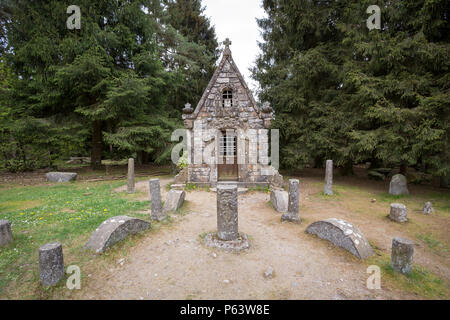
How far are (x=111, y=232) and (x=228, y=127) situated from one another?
721cm

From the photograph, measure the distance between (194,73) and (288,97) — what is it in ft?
32.2

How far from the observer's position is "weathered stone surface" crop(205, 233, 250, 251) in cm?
441

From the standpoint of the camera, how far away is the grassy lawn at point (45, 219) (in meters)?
3.35

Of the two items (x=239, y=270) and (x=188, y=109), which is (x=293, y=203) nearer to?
(x=239, y=270)

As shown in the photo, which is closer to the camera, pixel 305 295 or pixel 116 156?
pixel 305 295

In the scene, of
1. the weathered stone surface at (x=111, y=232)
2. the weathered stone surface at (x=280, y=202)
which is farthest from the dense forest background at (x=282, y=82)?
the weathered stone surface at (x=111, y=232)

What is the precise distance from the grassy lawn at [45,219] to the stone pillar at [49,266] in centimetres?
15

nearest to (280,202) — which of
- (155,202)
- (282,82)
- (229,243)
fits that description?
(229,243)

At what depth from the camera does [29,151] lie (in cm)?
1441

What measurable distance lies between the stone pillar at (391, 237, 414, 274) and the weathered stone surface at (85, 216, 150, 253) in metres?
5.32

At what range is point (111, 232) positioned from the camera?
424 centimetres

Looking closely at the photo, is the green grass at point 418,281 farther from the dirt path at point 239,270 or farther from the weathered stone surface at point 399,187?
the weathered stone surface at point 399,187
